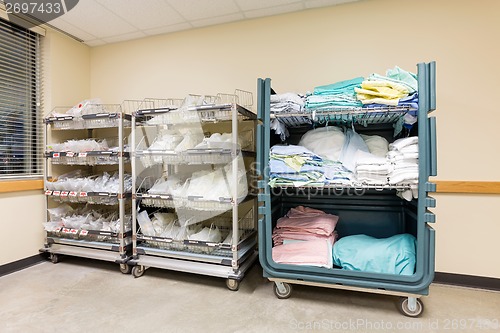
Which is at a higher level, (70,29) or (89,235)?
(70,29)

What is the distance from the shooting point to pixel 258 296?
7.03ft

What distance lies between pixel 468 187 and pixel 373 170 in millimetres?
1064

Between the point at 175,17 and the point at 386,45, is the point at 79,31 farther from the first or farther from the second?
the point at 386,45

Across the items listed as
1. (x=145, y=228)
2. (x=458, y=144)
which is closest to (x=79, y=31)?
(x=145, y=228)

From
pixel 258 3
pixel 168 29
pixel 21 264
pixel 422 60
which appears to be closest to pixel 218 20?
pixel 258 3

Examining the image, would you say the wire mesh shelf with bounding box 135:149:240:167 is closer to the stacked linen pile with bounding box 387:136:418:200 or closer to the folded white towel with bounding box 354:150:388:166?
the folded white towel with bounding box 354:150:388:166

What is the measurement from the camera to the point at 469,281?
2268 millimetres

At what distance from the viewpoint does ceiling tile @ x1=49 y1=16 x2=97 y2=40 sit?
285cm

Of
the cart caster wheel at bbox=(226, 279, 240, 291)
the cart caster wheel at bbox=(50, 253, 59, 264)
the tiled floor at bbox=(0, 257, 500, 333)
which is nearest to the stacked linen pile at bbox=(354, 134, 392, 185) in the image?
the tiled floor at bbox=(0, 257, 500, 333)

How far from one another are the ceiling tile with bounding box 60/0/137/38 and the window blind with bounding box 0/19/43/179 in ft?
1.94

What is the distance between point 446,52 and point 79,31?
3.81 meters

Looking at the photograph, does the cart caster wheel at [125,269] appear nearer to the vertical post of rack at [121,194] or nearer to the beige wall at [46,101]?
the vertical post of rack at [121,194]

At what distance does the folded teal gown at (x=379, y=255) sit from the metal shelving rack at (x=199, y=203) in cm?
86

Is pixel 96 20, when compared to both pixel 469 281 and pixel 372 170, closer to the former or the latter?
pixel 372 170
